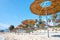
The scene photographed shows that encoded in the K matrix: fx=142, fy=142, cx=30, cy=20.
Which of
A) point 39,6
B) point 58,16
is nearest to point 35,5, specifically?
point 39,6

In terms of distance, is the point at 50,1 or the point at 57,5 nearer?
the point at 50,1

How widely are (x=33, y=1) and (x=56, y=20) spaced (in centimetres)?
2915

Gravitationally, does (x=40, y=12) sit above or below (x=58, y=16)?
below

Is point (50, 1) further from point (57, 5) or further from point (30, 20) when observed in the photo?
point (30, 20)

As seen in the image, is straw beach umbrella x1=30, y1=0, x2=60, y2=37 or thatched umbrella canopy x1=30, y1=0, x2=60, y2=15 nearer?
straw beach umbrella x1=30, y1=0, x2=60, y2=37

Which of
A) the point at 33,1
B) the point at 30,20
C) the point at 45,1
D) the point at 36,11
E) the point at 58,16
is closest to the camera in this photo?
the point at 45,1

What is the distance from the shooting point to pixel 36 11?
736 inches

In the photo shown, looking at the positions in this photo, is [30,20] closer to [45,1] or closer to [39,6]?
[39,6]

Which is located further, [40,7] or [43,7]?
[40,7]

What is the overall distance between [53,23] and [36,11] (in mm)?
26371

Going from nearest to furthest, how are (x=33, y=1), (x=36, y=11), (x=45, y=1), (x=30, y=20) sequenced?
(x=45, y=1)
(x=33, y=1)
(x=36, y=11)
(x=30, y=20)

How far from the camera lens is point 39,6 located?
17.3 meters

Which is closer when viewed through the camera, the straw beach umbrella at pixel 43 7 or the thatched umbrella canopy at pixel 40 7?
the straw beach umbrella at pixel 43 7

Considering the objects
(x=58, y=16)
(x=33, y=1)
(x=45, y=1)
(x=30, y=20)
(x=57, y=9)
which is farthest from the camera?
(x=58, y=16)
